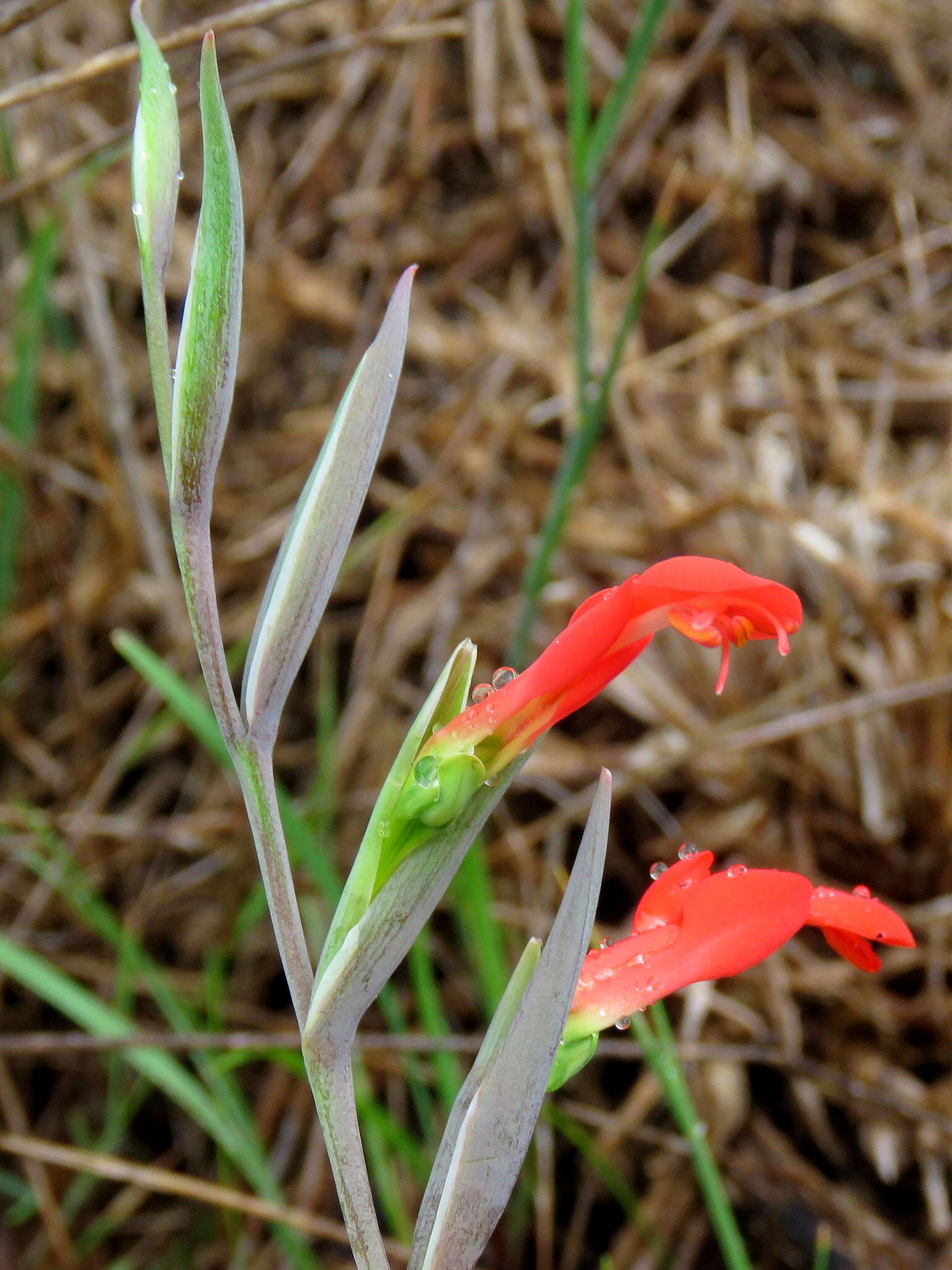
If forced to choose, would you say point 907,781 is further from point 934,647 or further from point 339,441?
point 339,441

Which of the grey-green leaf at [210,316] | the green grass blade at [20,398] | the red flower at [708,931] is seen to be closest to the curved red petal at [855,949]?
the red flower at [708,931]

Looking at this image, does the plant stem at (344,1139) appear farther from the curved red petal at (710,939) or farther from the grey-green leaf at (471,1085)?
the curved red petal at (710,939)

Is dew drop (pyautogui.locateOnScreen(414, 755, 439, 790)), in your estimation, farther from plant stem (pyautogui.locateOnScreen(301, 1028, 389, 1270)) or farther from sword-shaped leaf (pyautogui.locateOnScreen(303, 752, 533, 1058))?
plant stem (pyautogui.locateOnScreen(301, 1028, 389, 1270))

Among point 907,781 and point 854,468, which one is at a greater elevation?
point 854,468

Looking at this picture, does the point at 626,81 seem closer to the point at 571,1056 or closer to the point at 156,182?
the point at 156,182

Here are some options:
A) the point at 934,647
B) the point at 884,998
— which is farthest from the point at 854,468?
the point at 884,998
